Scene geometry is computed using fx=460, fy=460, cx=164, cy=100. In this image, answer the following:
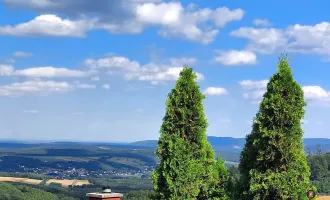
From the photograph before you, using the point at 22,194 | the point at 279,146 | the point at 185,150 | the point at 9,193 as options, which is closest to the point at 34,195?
the point at 22,194

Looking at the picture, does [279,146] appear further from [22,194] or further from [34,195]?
[22,194]

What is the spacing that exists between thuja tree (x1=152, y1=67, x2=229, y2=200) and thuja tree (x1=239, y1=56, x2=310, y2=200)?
1097 millimetres

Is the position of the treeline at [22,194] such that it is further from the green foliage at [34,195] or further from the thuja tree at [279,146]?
the thuja tree at [279,146]

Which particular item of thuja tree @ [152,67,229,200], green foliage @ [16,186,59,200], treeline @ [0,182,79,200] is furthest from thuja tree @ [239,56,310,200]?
green foliage @ [16,186,59,200]

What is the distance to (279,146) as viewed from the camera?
10867mm

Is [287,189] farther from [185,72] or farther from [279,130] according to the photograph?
[185,72]

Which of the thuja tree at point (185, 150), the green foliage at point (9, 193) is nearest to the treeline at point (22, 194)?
the green foliage at point (9, 193)

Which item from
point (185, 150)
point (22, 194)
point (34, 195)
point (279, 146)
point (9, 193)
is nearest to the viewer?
point (279, 146)

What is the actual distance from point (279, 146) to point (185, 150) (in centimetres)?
229

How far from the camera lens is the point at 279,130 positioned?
35.9 feet

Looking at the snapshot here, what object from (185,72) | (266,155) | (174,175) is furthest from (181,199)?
(185,72)

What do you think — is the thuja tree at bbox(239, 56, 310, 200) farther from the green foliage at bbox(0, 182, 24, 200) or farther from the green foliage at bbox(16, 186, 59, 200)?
the green foliage at bbox(16, 186, 59, 200)

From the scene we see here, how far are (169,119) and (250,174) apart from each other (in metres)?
2.43

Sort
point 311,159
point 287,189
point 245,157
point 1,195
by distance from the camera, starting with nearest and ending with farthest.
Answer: point 287,189 → point 245,157 → point 311,159 → point 1,195
